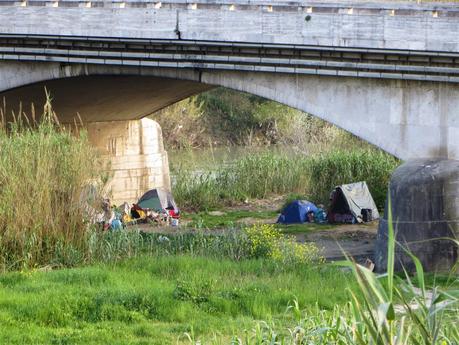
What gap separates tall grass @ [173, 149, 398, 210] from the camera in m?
29.8

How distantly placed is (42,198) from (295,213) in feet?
36.4

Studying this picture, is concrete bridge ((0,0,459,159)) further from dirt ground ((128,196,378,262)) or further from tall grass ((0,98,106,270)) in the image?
tall grass ((0,98,106,270))

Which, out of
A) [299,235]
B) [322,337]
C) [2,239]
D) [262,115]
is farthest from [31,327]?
[262,115]

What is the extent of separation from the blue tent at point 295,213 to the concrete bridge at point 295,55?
4.95 m

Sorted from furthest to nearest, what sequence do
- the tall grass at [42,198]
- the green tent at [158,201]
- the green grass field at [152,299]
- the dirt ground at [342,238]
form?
the green tent at [158,201] → the dirt ground at [342,238] → the tall grass at [42,198] → the green grass field at [152,299]

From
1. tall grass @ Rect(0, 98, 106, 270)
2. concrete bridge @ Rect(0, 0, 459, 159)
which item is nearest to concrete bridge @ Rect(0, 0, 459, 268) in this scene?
concrete bridge @ Rect(0, 0, 459, 159)

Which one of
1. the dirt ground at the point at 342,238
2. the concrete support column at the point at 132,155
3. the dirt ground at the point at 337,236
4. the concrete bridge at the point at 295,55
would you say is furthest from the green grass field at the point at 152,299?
the concrete support column at the point at 132,155

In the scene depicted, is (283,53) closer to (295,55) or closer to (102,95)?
(295,55)

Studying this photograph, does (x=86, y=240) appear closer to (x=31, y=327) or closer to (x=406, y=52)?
(x=31, y=327)

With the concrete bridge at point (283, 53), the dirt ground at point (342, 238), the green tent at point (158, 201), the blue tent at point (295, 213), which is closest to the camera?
the concrete bridge at point (283, 53)

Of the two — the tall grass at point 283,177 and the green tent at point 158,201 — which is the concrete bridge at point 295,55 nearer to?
the green tent at point 158,201

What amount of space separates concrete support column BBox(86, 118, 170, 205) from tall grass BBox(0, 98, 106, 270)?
45.0 feet

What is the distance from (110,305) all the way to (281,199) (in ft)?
59.6

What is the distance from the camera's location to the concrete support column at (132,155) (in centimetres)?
3200
